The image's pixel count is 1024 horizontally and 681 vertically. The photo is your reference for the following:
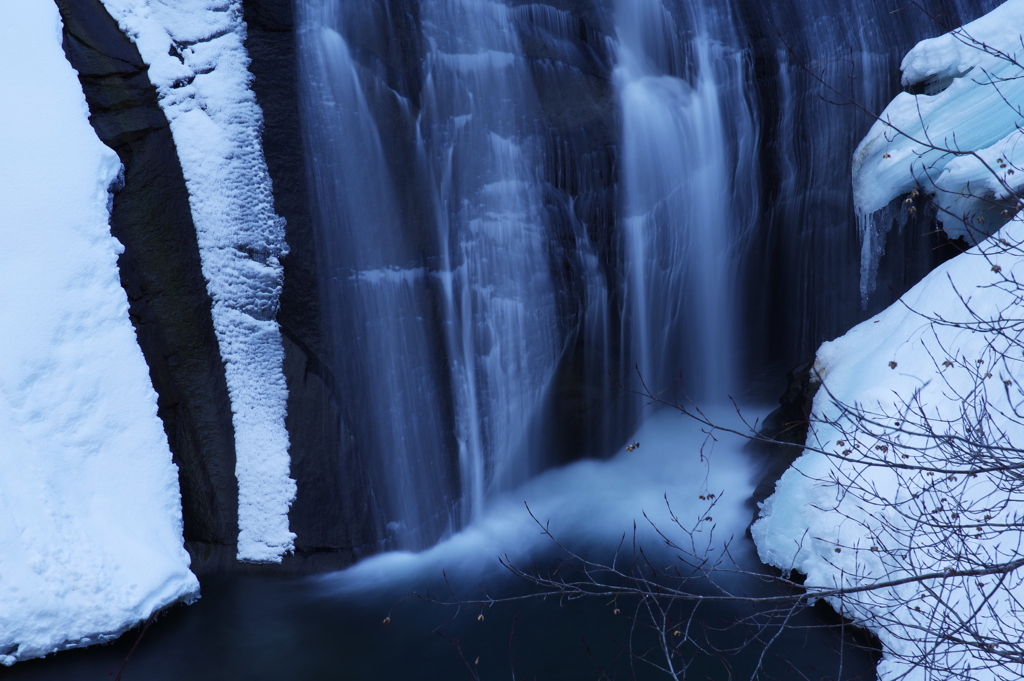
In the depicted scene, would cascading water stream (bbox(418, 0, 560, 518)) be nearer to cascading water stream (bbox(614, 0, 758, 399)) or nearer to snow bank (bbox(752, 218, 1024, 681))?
cascading water stream (bbox(614, 0, 758, 399))

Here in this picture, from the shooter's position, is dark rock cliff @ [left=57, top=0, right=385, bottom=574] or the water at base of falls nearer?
the water at base of falls

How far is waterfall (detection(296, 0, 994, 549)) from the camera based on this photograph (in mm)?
6617

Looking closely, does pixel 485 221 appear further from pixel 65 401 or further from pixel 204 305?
pixel 65 401

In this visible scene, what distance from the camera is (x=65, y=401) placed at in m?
5.62

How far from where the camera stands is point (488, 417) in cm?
726

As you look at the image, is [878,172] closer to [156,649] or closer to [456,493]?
[456,493]

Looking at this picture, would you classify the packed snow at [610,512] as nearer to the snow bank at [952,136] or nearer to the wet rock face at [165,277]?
the wet rock face at [165,277]

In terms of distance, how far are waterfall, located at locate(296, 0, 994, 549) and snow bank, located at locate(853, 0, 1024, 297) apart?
→ 2.22 feet

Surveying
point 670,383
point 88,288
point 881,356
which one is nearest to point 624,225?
point 670,383

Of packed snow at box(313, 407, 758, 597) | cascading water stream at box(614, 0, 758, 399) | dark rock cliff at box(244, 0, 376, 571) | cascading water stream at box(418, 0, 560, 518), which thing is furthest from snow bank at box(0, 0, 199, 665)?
cascading water stream at box(614, 0, 758, 399)

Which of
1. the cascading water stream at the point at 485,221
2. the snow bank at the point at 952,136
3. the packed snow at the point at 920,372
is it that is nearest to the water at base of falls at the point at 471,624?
the packed snow at the point at 920,372

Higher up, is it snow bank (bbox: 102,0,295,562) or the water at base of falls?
snow bank (bbox: 102,0,295,562)

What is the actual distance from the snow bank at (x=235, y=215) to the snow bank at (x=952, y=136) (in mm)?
4753

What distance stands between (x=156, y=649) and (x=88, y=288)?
8.41 ft
